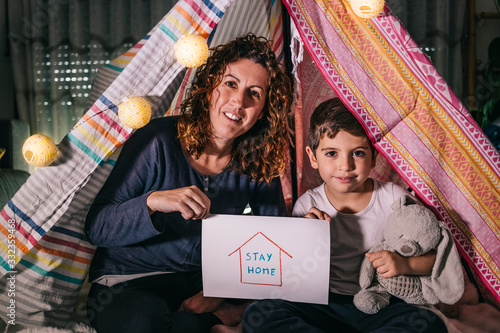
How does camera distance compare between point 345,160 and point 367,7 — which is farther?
point 345,160

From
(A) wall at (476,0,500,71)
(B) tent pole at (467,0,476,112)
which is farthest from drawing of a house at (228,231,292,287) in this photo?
(A) wall at (476,0,500,71)

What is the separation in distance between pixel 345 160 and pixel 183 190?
1.33 ft

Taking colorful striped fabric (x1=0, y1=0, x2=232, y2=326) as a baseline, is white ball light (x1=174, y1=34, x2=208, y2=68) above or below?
above

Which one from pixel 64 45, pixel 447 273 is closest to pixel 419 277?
pixel 447 273

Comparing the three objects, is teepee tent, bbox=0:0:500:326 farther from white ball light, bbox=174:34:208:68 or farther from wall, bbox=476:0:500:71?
wall, bbox=476:0:500:71

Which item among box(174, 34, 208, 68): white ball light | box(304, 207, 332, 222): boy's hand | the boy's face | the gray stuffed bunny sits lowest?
the gray stuffed bunny

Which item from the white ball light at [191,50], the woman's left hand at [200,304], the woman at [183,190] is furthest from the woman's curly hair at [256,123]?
the woman's left hand at [200,304]

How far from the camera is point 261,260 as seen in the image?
0.97 metres

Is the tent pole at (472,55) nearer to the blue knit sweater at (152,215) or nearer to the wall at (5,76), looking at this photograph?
the blue knit sweater at (152,215)

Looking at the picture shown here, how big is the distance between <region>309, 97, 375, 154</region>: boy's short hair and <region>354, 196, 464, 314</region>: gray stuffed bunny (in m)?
0.22

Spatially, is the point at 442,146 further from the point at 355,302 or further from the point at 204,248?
the point at 204,248

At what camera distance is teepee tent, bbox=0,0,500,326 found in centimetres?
97

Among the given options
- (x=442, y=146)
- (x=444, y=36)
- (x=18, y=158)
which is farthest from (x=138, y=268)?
(x=444, y=36)

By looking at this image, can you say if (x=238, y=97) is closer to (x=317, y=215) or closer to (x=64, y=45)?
(x=317, y=215)
